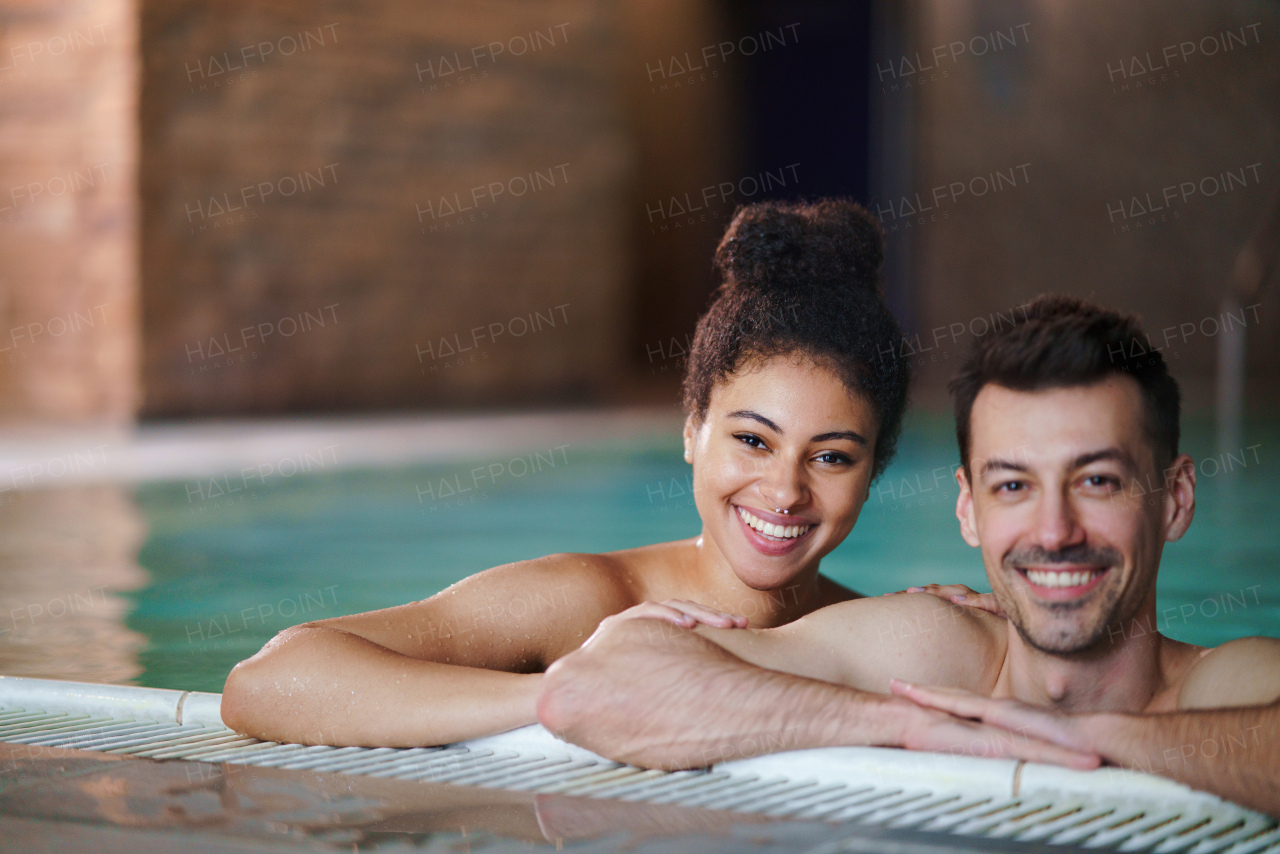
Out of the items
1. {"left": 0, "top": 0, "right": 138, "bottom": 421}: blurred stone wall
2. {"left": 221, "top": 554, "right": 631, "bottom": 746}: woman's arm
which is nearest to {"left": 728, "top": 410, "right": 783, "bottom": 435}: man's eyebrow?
{"left": 221, "top": 554, "right": 631, "bottom": 746}: woman's arm

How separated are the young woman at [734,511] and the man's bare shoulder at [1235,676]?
0.60 metres

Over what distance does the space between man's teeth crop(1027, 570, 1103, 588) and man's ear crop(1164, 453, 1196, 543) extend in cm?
14

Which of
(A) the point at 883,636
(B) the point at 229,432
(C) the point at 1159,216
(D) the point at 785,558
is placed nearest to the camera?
(A) the point at 883,636

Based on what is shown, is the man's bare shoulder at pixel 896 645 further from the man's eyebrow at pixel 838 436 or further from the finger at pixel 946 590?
the man's eyebrow at pixel 838 436

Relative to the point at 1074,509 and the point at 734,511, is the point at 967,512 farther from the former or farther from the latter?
the point at 734,511

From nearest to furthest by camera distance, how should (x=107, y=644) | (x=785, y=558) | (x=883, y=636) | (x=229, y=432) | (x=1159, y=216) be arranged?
(x=883, y=636) < (x=785, y=558) < (x=107, y=644) < (x=229, y=432) < (x=1159, y=216)

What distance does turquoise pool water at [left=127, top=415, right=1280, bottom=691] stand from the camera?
14.4ft

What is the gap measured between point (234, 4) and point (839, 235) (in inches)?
292

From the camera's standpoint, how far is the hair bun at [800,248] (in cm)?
270

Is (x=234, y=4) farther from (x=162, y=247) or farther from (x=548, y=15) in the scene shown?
(x=548, y=15)

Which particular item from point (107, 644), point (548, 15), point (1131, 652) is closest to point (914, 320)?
point (548, 15)

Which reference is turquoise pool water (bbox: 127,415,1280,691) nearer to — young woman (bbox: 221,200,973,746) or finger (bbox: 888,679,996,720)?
young woman (bbox: 221,200,973,746)

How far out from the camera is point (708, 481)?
263 cm
